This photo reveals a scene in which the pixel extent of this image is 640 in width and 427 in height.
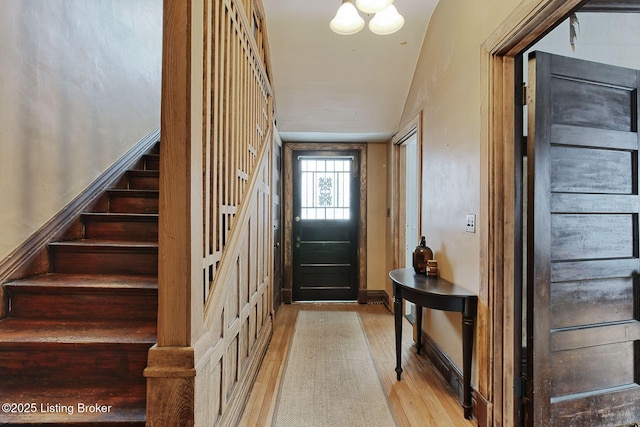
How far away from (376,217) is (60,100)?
339cm

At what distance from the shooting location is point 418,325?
2742 millimetres

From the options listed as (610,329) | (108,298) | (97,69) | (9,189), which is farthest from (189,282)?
(610,329)

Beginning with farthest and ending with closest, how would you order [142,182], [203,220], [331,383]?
[142,182] < [331,383] < [203,220]

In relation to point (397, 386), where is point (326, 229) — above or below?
above

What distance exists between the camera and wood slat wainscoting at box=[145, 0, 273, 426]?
3.68 feet

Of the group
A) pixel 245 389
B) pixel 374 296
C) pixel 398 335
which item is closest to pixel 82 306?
pixel 245 389

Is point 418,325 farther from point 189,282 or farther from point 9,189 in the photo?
point 9,189

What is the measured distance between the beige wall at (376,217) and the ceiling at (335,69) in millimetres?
430

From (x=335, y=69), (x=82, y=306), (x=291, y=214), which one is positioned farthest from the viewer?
(x=291, y=214)

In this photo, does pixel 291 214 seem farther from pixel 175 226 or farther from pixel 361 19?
pixel 175 226

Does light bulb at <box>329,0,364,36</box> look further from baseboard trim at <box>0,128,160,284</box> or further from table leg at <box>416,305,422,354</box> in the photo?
table leg at <box>416,305,422,354</box>

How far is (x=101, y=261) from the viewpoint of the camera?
182 centimetres

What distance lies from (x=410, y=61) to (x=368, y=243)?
7.41 feet

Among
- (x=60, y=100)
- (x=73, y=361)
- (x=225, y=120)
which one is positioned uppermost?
(x=60, y=100)
